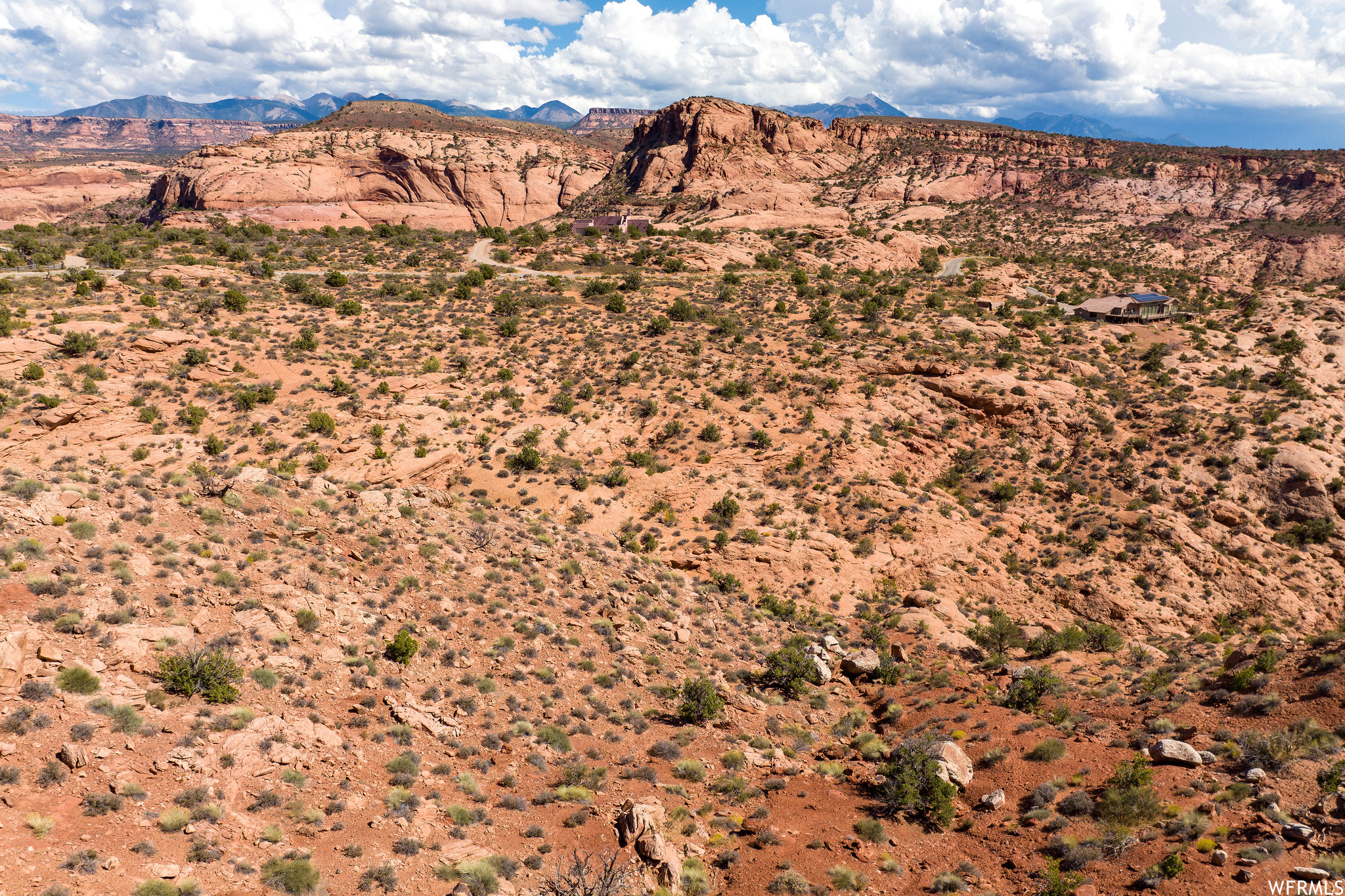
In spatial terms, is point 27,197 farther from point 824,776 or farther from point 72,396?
point 824,776

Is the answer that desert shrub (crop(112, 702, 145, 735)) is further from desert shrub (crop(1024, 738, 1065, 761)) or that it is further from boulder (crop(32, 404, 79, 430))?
→ boulder (crop(32, 404, 79, 430))

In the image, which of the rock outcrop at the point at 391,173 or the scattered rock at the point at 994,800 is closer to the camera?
the scattered rock at the point at 994,800

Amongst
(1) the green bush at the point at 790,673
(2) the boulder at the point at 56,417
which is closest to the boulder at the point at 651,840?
(1) the green bush at the point at 790,673

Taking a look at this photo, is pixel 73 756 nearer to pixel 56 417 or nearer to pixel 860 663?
pixel 860 663

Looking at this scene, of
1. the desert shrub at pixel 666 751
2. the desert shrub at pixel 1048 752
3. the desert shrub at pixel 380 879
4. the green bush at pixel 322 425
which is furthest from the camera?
the green bush at pixel 322 425

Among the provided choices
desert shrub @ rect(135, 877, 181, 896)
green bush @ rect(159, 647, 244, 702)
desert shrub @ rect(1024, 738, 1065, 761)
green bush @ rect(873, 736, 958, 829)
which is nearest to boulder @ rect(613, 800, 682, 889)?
green bush @ rect(873, 736, 958, 829)

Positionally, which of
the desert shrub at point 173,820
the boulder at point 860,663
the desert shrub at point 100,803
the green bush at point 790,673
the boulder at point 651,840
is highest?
the desert shrub at point 100,803

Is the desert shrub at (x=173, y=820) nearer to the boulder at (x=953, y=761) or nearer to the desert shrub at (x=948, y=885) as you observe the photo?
the desert shrub at (x=948, y=885)
